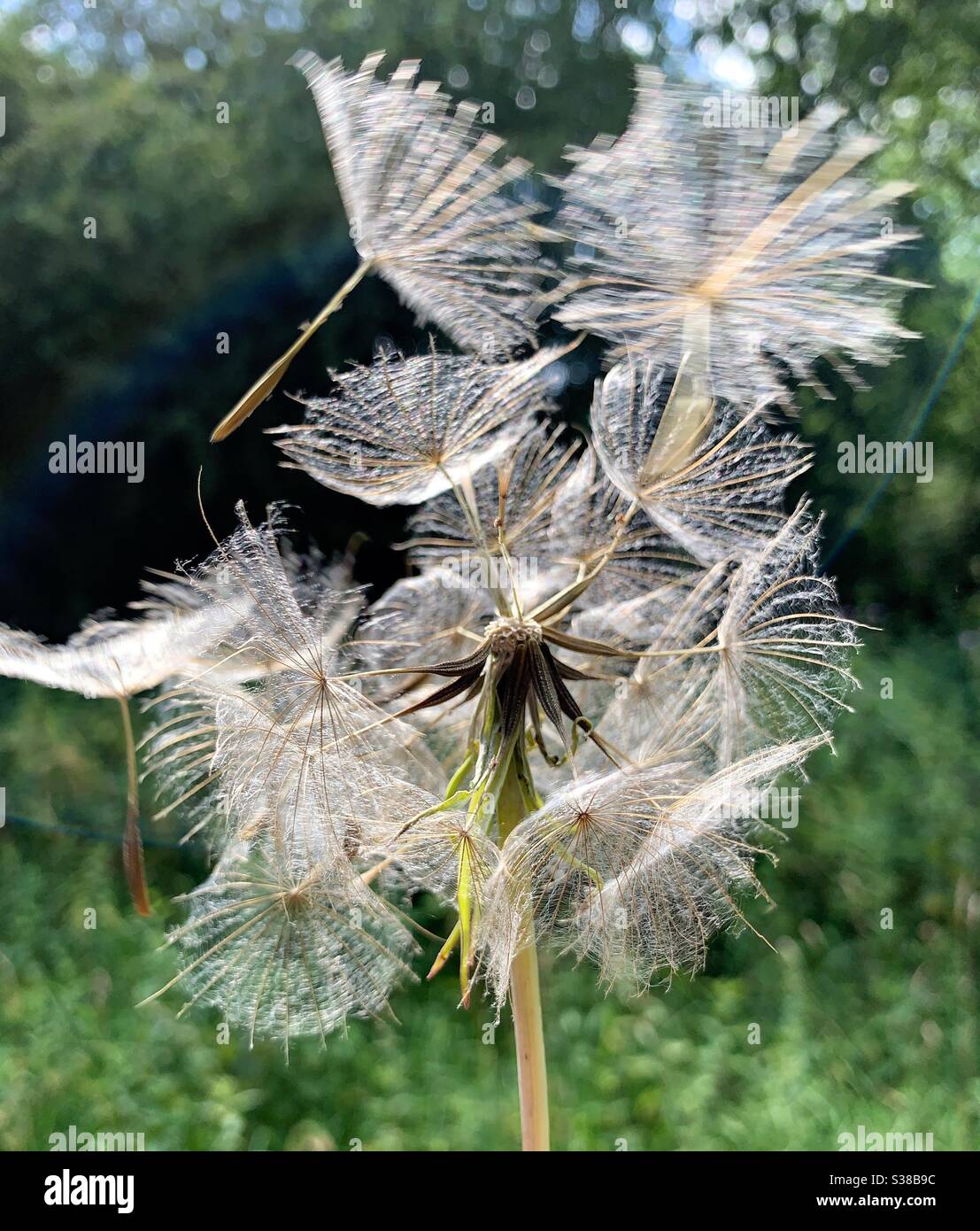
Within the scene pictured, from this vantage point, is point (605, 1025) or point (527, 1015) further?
point (605, 1025)

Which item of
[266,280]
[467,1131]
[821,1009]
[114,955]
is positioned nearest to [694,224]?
[467,1131]
